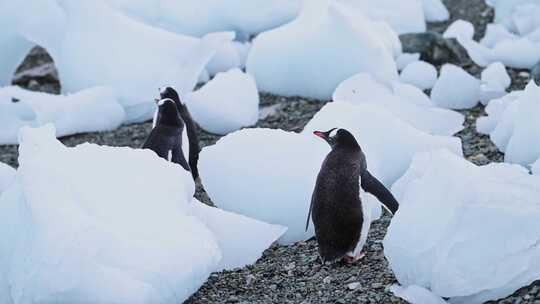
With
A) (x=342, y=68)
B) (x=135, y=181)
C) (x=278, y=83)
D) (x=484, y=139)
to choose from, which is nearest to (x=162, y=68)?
(x=278, y=83)

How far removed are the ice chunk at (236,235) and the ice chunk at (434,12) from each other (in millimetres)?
5337

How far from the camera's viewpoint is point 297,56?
6.66 m

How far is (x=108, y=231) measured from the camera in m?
3.43

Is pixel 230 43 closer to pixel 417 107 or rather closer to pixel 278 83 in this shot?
pixel 278 83

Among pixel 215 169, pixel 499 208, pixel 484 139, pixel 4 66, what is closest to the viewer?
pixel 499 208

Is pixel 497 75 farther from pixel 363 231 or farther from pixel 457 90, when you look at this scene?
pixel 363 231

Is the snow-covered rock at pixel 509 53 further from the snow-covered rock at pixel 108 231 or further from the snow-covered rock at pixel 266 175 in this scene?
the snow-covered rock at pixel 108 231

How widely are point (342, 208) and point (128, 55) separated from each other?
11.2 feet

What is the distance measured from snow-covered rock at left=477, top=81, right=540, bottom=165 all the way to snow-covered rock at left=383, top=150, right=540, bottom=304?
4.18ft

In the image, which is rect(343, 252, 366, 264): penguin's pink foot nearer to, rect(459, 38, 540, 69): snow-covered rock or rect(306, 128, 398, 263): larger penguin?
rect(306, 128, 398, 263): larger penguin

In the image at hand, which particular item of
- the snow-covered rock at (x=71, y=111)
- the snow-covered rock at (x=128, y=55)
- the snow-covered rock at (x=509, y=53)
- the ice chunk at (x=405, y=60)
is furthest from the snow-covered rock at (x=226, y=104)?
the snow-covered rock at (x=509, y=53)

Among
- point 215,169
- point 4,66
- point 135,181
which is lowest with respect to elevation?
point 4,66

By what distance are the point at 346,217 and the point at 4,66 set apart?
4.44 metres

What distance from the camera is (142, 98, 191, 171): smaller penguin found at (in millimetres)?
4918
